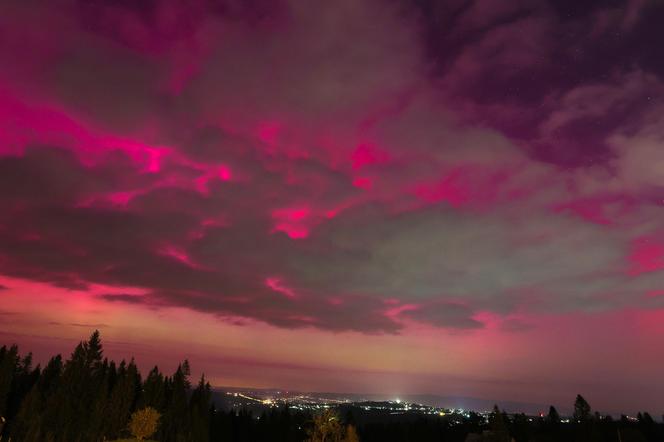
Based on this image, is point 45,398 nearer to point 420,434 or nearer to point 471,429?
point 420,434

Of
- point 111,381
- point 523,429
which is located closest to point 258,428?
point 111,381

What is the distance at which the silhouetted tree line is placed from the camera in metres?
76.1

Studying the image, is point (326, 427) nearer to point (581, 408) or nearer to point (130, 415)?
point (130, 415)

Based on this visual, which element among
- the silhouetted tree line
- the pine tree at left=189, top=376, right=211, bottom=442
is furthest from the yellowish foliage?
the pine tree at left=189, top=376, right=211, bottom=442

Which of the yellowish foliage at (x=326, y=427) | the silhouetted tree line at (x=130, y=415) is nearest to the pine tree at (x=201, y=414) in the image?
the silhouetted tree line at (x=130, y=415)

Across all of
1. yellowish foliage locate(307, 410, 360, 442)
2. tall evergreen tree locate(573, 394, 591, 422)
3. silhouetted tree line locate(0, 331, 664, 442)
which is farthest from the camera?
tall evergreen tree locate(573, 394, 591, 422)

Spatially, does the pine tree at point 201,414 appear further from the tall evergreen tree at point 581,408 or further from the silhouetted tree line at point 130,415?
the tall evergreen tree at point 581,408

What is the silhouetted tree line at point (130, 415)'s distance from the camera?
76.1 metres

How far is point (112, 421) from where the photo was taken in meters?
82.3

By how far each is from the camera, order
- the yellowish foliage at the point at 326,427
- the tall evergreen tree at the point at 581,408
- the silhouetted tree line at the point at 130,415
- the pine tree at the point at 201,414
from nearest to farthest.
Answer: the yellowish foliage at the point at 326,427
the silhouetted tree line at the point at 130,415
the pine tree at the point at 201,414
the tall evergreen tree at the point at 581,408

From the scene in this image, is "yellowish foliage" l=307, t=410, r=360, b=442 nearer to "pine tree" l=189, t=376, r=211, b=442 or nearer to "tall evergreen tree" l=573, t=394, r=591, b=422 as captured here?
"pine tree" l=189, t=376, r=211, b=442

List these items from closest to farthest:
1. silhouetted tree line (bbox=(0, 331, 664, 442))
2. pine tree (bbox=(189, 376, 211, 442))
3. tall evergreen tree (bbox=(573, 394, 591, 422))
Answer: silhouetted tree line (bbox=(0, 331, 664, 442)), pine tree (bbox=(189, 376, 211, 442)), tall evergreen tree (bbox=(573, 394, 591, 422))

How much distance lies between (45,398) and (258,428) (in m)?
52.9

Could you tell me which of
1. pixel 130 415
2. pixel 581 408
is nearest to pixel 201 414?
pixel 130 415
